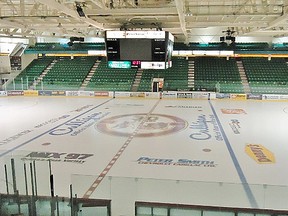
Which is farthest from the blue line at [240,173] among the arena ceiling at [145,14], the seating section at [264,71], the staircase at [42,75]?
the staircase at [42,75]

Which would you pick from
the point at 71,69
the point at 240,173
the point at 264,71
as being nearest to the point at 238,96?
the point at 264,71

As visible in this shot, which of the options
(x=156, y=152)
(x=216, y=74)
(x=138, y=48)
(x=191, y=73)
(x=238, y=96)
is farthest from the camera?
(x=191, y=73)

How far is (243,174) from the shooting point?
7.08m

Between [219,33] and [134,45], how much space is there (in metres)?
12.9

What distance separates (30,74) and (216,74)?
662 inches

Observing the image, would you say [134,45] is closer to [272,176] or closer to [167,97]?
[272,176]

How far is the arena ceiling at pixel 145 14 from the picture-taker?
10195 mm

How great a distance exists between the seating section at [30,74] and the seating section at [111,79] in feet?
15.7

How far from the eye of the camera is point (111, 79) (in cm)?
2527

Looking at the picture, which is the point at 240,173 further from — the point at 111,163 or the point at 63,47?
the point at 63,47

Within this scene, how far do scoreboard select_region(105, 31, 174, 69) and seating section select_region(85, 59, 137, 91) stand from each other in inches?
367

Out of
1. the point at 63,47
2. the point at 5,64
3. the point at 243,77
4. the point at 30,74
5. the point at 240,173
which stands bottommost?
the point at 240,173

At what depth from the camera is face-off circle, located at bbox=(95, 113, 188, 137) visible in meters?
11.3

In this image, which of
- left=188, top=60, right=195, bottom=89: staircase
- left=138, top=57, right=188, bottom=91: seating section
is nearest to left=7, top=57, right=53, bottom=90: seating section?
left=138, top=57, right=188, bottom=91: seating section
